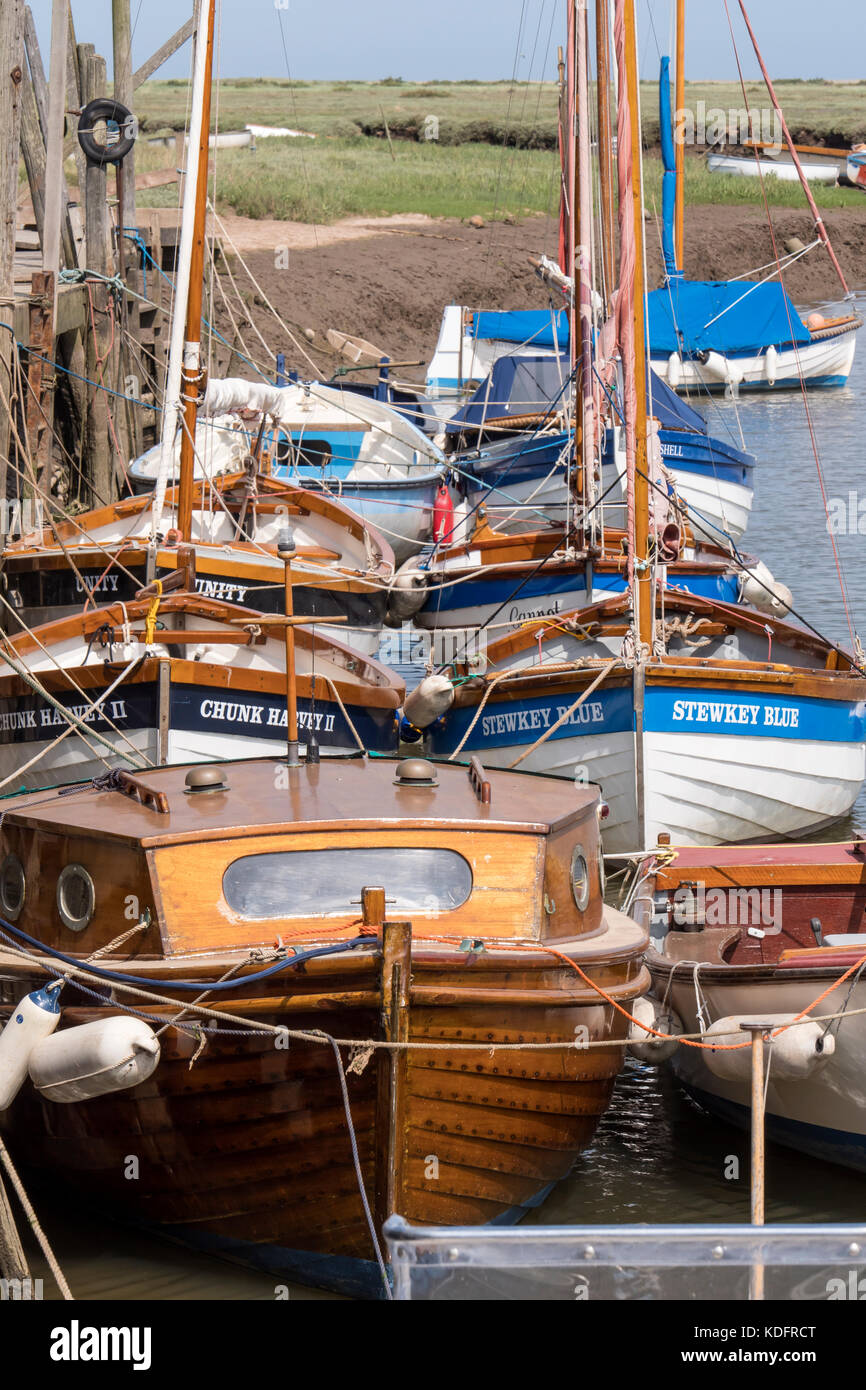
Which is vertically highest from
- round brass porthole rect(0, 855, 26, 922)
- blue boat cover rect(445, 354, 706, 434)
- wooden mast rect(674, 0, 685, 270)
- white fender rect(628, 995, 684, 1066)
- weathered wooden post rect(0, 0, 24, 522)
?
wooden mast rect(674, 0, 685, 270)

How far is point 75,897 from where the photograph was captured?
791 centimetres

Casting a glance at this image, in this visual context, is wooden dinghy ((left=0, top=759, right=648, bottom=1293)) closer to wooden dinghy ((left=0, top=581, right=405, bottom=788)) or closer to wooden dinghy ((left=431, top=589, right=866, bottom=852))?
wooden dinghy ((left=0, top=581, right=405, bottom=788))

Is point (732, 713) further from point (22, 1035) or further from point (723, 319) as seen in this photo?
point (723, 319)

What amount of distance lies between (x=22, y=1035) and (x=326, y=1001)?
53.1 inches

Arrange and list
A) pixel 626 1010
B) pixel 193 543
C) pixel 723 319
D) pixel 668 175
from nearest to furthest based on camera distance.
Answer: pixel 626 1010, pixel 193 543, pixel 668 175, pixel 723 319

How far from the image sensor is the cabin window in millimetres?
7527

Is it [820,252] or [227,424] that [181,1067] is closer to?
[227,424]

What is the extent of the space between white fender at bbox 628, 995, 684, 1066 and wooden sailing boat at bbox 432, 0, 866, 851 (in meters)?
3.84

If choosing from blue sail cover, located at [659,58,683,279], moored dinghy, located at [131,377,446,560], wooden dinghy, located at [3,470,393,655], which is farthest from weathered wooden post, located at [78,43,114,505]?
blue sail cover, located at [659,58,683,279]

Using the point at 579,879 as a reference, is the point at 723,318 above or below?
above

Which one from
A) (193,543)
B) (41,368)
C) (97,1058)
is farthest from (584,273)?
(97,1058)

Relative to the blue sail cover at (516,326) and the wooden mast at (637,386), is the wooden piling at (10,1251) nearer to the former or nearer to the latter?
the wooden mast at (637,386)

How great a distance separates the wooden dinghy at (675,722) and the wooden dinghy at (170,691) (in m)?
1.22
